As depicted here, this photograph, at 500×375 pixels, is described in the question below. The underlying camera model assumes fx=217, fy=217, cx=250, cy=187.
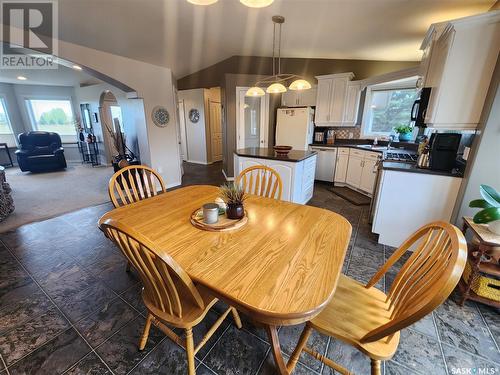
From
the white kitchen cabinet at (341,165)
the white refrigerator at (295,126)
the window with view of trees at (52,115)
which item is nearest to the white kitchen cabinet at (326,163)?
the white kitchen cabinet at (341,165)

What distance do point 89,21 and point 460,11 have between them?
4.37m

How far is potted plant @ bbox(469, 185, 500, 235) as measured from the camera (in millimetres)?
1526

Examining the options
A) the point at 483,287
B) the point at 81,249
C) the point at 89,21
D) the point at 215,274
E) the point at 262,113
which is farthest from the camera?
the point at 262,113

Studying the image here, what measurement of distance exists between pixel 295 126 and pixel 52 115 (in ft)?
25.9

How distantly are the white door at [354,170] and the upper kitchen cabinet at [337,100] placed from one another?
37.3 inches

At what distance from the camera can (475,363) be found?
1298 mm

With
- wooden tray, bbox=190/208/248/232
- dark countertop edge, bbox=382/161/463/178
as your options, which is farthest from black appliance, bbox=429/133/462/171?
wooden tray, bbox=190/208/248/232

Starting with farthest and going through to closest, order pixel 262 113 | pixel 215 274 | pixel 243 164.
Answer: pixel 262 113 → pixel 243 164 → pixel 215 274

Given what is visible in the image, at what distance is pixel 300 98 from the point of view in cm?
507

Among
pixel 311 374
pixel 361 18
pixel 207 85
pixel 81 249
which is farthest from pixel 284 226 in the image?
pixel 207 85

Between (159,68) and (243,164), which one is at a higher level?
(159,68)

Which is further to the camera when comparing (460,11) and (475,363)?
(460,11)

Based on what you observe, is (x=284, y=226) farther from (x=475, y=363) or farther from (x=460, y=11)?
(x=460, y=11)

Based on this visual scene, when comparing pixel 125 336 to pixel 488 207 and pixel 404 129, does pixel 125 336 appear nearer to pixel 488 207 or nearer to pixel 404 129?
pixel 488 207
